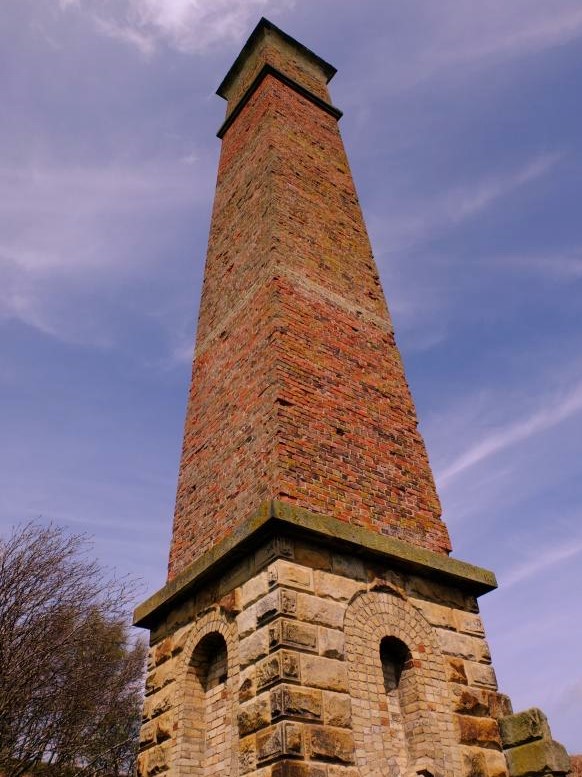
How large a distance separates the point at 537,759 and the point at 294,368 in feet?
14.0

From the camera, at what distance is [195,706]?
612 centimetres

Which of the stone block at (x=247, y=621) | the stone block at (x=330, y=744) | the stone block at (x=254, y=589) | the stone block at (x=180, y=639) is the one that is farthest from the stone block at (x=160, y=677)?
the stone block at (x=330, y=744)

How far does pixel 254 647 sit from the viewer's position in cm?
522

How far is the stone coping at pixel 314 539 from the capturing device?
18.0 feet

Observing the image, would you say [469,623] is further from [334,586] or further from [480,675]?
[334,586]

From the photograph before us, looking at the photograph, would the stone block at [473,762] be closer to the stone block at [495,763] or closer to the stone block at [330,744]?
the stone block at [495,763]

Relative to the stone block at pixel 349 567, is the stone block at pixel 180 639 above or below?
below

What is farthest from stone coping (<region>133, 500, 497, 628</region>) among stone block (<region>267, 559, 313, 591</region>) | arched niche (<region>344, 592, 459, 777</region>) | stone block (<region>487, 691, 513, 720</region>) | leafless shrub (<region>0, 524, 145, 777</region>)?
leafless shrub (<region>0, 524, 145, 777</region>)

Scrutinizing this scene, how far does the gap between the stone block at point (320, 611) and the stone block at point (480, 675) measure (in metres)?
1.55

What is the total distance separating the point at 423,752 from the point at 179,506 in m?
3.90

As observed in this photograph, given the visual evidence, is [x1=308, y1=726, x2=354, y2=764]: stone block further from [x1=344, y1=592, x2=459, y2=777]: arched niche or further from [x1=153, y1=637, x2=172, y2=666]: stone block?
[x1=153, y1=637, x2=172, y2=666]: stone block

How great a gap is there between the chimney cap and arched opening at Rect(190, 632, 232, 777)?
1145 cm

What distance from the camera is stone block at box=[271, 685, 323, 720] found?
184 inches

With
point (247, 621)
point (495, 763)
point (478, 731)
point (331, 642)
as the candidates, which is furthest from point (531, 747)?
point (247, 621)
